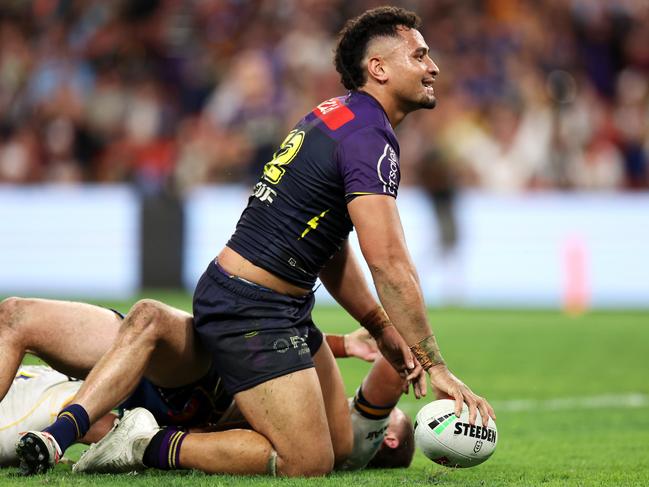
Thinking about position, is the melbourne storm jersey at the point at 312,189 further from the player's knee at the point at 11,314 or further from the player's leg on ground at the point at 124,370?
the player's knee at the point at 11,314

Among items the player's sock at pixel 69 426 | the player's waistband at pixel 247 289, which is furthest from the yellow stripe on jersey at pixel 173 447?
the player's waistband at pixel 247 289

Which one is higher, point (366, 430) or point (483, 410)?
point (483, 410)

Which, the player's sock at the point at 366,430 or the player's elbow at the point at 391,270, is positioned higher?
the player's elbow at the point at 391,270

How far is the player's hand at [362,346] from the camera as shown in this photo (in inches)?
232

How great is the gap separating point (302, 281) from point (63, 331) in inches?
41.4

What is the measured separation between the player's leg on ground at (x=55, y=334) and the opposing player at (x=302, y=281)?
0.37 meters

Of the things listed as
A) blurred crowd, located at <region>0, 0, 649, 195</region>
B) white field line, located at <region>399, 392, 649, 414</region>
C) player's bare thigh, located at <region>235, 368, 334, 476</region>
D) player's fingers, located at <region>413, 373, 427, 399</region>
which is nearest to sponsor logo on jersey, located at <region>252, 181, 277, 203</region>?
player's bare thigh, located at <region>235, 368, 334, 476</region>

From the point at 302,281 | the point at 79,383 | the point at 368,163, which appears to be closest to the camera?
the point at 368,163

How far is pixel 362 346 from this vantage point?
5926 mm

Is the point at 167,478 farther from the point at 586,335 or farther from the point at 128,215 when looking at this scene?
the point at 128,215

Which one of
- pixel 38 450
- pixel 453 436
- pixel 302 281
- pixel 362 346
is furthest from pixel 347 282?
pixel 38 450

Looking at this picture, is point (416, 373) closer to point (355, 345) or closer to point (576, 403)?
point (355, 345)

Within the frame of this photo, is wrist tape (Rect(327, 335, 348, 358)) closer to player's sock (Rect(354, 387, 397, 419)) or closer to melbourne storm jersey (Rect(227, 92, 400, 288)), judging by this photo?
player's sock (Rect(354, 387, 397, 419))

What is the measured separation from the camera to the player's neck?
5.18 m
